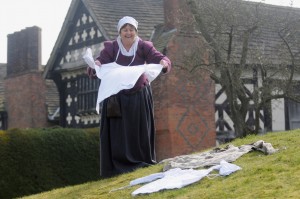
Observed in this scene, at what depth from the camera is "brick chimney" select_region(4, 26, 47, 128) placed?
26.1 metres

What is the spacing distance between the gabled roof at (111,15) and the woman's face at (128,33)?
11.5 m

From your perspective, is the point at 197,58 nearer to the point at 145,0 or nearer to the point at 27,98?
the point at 145,0

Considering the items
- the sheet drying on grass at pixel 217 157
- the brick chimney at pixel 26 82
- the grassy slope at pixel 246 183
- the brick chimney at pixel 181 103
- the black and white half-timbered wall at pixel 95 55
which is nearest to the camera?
the grassy slope at pixel 246 183

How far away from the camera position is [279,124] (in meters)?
20.1

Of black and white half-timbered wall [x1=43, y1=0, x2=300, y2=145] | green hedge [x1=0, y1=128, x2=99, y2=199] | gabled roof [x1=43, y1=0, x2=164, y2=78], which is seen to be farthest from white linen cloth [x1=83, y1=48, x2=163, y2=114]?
gabled roof [x1=43, y1=0, x2=164, y2=78]

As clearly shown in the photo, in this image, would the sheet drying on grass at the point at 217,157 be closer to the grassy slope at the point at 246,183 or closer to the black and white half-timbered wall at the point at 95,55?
the grassy slope at the point at 246,183

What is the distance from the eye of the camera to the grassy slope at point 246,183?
18.7 ft

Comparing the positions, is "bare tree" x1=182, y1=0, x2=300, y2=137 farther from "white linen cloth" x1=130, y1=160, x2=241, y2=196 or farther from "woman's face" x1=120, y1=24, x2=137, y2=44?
"white linen cloth" x1=130, y1=160, x2=241, y2=196

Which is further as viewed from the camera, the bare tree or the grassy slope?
the bare tree

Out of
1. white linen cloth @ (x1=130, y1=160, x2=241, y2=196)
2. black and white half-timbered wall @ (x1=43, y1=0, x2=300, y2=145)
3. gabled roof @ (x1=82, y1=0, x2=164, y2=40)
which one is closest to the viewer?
white linen cloth @ (x1=130, y1=160, x2=241, y2=196)

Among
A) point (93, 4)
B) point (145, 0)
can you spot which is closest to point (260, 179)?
point (93, 4)

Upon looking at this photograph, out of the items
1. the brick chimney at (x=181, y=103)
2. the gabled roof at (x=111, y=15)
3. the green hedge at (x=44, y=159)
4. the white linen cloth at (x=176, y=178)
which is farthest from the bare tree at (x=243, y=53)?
the white linen cloth at (x=176, y=178)

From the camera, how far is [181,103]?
61.2ft

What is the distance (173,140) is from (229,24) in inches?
217
